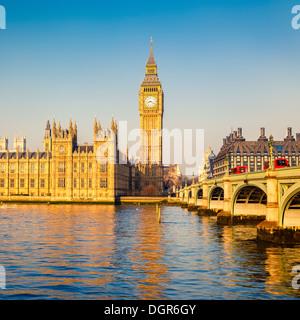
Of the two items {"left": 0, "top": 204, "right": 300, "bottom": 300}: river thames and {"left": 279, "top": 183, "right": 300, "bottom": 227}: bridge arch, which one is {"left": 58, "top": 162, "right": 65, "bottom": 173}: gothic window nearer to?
{"left": 0, "top": 204, "right": 300, "bottom": 300}: river thames

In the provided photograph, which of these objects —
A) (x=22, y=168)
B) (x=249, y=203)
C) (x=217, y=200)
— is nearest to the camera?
(x=249, y=203)

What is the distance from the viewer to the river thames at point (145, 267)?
23.2m

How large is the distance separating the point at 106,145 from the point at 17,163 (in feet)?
136

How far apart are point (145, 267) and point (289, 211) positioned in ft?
56.1

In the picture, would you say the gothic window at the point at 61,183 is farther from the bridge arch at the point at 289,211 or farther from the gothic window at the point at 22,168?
the bridge arch at the point at 289,211

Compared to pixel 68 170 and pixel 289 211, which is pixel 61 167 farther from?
pixel 289 211

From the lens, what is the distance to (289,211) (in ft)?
133

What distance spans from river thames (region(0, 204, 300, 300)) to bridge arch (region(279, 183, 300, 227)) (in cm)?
267

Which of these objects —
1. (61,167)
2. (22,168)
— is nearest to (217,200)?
(61,167)

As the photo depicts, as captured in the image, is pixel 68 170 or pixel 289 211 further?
pixel 68 170

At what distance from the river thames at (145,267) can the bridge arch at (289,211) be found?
2667 millimetres
